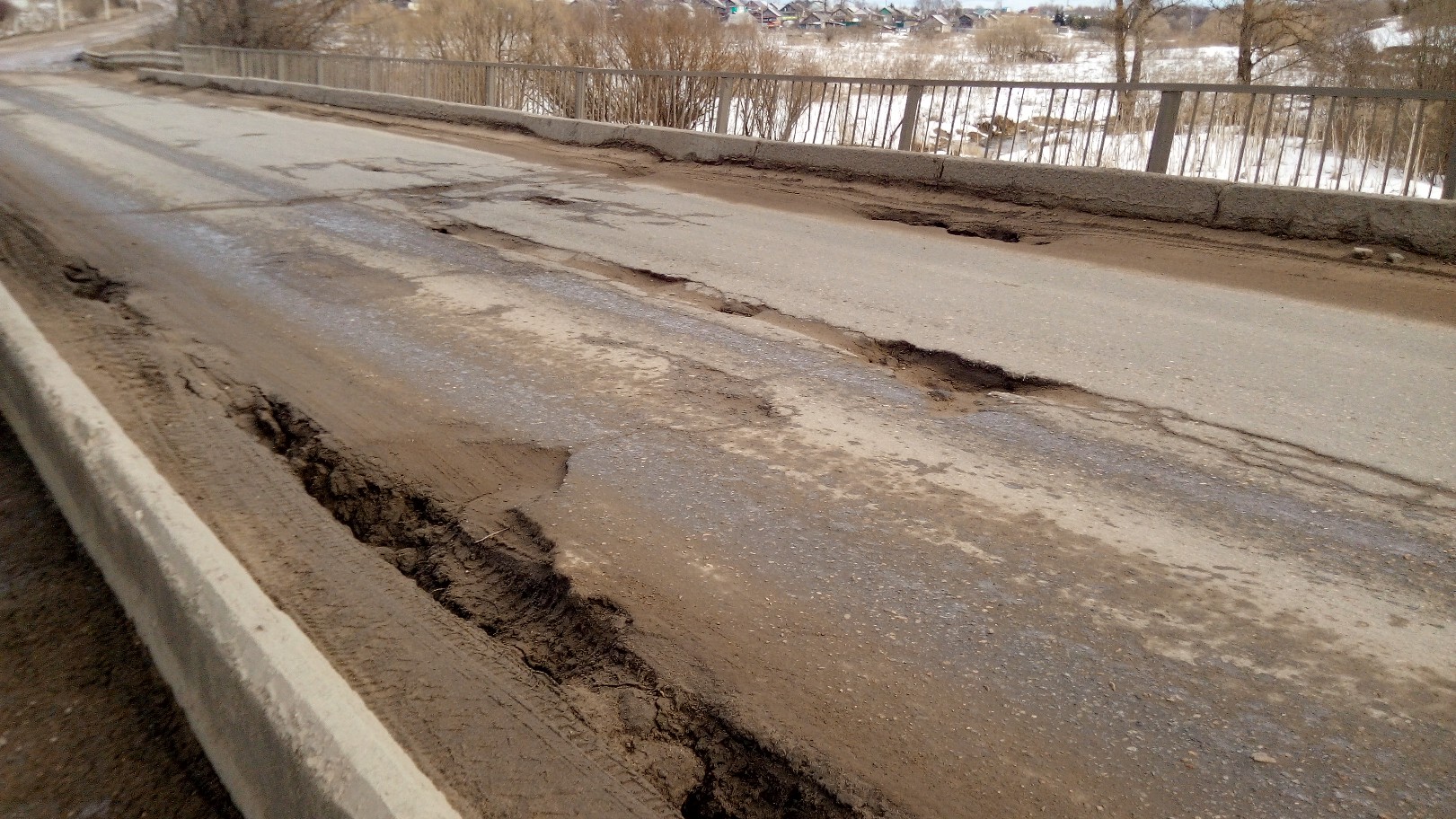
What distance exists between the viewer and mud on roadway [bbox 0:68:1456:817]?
8.18 feet

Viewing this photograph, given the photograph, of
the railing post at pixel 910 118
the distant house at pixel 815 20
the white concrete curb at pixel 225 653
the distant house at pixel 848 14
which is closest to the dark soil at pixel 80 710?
the white concrete curb at pixel 225 653

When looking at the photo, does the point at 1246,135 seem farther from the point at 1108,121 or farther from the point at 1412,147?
the point at 1108,121

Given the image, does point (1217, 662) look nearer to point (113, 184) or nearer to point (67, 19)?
point (113, 184)

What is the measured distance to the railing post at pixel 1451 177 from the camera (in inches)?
317

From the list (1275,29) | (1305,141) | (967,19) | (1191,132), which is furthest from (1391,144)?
(967,19)

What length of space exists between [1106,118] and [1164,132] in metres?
1.02

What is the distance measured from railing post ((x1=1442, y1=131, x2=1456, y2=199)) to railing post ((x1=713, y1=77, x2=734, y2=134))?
25.4 ft

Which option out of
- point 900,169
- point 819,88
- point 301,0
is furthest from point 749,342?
point 301,0

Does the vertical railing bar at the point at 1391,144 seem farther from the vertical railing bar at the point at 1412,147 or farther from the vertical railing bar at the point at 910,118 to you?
the vertical railing bar at the point at 910,118

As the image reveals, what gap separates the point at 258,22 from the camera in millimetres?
34094

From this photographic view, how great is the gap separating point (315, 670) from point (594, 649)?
0.85 metres

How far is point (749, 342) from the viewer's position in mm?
5723

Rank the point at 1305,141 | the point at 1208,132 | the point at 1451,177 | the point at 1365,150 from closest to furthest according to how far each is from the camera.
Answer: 1. the point at 1451,177
2. the point at 1305,141
3. the point at 1365,150
4. the point at 1208,132

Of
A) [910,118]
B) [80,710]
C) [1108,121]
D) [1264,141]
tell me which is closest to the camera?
[80,710]
